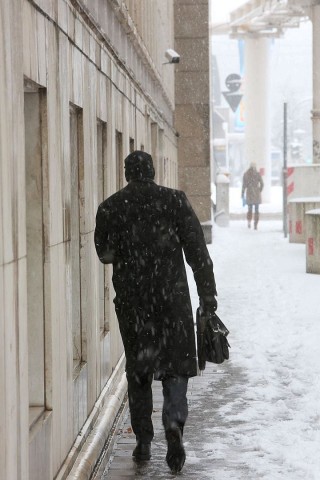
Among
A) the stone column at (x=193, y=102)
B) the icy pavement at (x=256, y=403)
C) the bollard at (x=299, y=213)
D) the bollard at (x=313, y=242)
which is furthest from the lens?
the stone column at (x=193, y=102)

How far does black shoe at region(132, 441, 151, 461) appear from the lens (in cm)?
645

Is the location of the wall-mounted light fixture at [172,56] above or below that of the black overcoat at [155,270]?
above

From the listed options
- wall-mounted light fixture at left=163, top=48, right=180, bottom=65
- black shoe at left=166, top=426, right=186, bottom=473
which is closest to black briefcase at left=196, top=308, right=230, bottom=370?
black shoe at left=166, top=426, right=186, bottom=473

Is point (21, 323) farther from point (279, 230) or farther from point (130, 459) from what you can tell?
point (279, 230)

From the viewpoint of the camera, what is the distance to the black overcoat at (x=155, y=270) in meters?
6.14

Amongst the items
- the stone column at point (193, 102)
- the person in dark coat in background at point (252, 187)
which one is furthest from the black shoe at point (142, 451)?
the person in dark coat in background at point (252, 187)

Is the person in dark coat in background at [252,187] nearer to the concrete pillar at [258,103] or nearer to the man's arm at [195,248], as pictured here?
the concrete pillar at [258,103]

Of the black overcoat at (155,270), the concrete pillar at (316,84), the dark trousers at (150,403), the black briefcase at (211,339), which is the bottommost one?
the dark trousers at (150,403)

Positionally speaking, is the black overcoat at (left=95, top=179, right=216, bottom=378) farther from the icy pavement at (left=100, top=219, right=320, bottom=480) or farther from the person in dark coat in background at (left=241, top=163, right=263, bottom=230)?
the person in dark coat in background at (left=241, top=163, right=263, bottom=230)

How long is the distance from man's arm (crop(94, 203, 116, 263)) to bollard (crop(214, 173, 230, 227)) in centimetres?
2818

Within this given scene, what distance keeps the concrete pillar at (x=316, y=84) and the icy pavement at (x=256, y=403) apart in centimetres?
1331

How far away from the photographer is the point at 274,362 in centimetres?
991

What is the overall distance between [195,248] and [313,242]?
1213 centimetres

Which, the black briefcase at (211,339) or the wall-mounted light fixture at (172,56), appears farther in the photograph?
the wall-mounted light fixture at (172,56)
